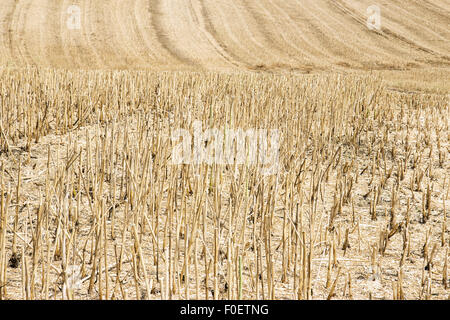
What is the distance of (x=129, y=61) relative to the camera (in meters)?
14.1

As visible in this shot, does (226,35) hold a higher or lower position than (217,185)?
higher

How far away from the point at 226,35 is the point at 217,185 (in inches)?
622

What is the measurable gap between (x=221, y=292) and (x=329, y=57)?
14845 millimetres

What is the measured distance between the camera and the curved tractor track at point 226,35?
14.6 metres

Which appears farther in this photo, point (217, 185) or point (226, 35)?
point (226, 35)

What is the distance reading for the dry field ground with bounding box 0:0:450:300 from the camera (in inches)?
69.4

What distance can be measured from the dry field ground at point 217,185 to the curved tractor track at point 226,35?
0.97ft

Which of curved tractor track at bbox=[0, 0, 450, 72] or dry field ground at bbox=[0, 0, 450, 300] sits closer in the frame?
dry field ground at bbox=[0, 0, 450, 300]

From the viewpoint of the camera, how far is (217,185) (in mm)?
2049

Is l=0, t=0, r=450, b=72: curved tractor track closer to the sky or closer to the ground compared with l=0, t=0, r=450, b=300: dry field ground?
closer to the sky

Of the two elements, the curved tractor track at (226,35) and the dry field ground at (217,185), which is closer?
the dry field ground at (217,185)

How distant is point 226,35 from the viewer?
675 inches

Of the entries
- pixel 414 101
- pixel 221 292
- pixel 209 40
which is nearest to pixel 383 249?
pixel 221 292

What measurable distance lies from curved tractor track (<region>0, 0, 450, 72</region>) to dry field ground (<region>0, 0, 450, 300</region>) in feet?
0.97
